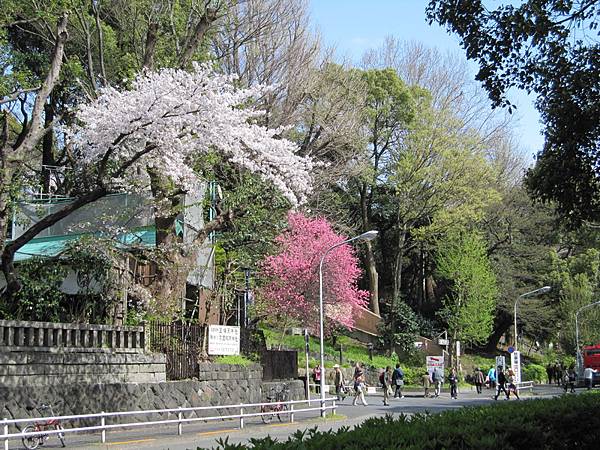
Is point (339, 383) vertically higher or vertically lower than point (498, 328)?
lower

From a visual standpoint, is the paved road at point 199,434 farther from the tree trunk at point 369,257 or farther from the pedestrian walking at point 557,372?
the pedestrian walking at point 557,372

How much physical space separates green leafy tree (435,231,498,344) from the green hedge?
3775cm

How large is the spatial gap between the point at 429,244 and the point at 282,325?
598 inches

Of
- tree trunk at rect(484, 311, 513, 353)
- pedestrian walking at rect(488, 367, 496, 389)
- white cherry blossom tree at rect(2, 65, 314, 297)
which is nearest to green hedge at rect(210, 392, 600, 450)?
white cherry blossom tree at rect(2, 65, 314, 297)

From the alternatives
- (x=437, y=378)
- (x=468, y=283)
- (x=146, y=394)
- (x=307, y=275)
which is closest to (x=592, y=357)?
(x=468, y=283)

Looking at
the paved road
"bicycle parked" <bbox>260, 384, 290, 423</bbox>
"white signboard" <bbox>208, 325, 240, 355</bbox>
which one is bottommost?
the paved road

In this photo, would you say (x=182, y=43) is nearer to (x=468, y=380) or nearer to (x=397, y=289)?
(x=397, y=289)

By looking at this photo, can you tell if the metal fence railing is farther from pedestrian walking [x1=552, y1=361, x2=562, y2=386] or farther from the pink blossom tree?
pedestrian walking [x1=552, y1=361, x2=562, y2=386]

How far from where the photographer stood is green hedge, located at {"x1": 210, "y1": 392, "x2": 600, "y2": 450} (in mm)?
6727

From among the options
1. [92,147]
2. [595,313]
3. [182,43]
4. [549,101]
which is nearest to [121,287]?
[92,147]

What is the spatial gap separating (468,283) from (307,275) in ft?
51.8

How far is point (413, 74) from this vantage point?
47562 mm

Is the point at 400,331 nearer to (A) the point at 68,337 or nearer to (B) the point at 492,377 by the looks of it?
(B) the point at 492,377

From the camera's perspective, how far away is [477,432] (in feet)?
24.8
